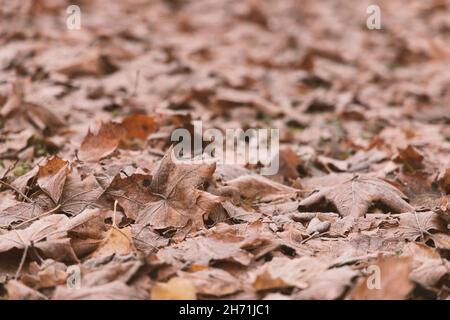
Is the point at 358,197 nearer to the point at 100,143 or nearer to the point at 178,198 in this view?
the point at 178,198

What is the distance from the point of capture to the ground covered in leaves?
1521 millimetres

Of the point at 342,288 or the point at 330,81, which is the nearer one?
the point at 342,288

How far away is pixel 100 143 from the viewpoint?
2.32m

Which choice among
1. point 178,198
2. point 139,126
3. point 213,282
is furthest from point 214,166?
point 139,126

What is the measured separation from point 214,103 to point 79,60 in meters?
0.93

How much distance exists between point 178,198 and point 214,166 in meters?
0.15

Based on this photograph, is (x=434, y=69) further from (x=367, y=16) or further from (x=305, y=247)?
(x=305, y=247)

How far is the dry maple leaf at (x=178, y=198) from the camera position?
1.82 meters

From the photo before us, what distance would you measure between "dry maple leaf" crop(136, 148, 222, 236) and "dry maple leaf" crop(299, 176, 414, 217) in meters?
0.36

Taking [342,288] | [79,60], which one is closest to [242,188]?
[342,288]

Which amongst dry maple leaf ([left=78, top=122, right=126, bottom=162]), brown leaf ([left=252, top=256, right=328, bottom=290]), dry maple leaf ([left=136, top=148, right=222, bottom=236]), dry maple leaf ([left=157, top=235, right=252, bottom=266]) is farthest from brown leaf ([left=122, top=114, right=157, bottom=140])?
brown leaf ([left=252, top=256, right=328, bottom=290])

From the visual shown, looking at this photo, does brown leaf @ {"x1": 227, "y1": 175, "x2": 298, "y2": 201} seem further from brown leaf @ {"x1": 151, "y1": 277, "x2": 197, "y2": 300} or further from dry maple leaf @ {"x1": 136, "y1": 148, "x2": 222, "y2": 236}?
brown leaf @ {"x1": 151, "y1": 277, "x2": 197, "y2": 300}

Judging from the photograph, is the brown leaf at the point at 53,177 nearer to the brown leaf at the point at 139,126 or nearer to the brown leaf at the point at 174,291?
the brown leaf at the point at 174,291

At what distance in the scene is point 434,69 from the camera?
4523 millimetres
